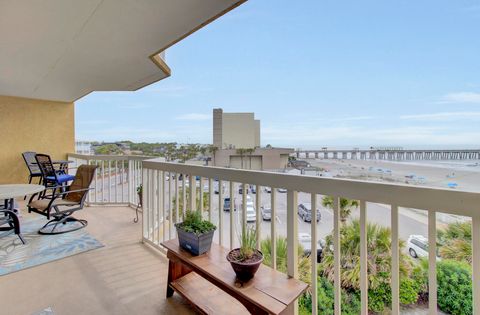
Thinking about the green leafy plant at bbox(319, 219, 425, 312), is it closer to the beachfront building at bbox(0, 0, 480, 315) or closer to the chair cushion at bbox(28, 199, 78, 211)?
the beachfront building at bbox(0, 0, 480, 315)

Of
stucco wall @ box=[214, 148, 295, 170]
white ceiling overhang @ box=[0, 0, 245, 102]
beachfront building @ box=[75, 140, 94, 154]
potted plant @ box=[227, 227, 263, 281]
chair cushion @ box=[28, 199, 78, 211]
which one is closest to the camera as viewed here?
potted plant @ box=[227, 227, 263, 281]

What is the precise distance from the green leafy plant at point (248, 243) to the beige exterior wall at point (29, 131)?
614 cm

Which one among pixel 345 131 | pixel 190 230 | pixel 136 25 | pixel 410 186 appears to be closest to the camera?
pixel 410 186

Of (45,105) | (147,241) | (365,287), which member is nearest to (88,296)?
(147,241)

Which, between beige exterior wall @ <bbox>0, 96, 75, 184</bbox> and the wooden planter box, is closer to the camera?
the wooden planter box

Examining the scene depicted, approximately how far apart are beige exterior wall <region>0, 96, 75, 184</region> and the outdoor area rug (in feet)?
8.71

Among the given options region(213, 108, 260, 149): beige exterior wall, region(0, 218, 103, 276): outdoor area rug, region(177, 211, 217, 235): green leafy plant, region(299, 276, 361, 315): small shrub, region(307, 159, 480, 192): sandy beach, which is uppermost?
region(213, 108, 260, 149): beige exterior wall

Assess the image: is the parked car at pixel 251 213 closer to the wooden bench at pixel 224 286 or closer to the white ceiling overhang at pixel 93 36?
the wooden bench at pixel 224 286

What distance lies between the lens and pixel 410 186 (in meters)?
1.06

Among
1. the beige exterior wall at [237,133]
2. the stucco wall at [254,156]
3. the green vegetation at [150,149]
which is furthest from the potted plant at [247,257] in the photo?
the beige exterior wall at [237,133]

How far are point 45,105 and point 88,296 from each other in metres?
5.54

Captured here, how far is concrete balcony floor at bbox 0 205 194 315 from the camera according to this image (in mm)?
1812

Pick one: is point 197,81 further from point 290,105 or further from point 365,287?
point 365,287

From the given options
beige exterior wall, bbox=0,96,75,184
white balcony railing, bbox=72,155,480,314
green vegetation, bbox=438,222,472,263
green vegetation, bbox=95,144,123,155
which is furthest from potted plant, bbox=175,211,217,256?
beige exterior wall, bbox=0,96,75,184
